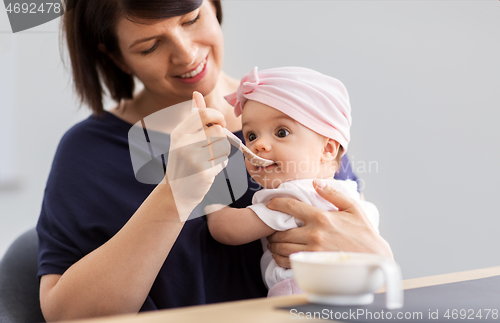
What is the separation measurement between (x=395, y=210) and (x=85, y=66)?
1417 millimetres

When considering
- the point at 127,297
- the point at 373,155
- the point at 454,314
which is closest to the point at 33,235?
the point at 127,297

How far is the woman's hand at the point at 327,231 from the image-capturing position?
3.11 feet

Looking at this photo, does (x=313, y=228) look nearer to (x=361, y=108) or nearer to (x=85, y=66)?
(x=85, y=66)

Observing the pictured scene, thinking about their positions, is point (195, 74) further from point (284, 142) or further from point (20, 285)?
point (20, 285)

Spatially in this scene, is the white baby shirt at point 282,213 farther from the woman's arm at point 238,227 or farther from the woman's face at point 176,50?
the woman's face at point 176,50

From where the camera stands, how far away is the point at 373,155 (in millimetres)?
1911

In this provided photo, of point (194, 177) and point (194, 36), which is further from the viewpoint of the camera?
point (194, 36)

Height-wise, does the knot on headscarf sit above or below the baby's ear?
above

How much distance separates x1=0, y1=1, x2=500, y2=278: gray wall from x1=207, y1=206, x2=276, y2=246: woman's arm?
0.99m

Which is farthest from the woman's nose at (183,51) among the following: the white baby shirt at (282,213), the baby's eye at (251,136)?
the white baby shirt at (282,213)

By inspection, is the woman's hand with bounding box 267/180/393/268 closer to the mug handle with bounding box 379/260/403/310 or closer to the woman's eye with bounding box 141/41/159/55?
the mug handle with bounding box 379/260/403/310

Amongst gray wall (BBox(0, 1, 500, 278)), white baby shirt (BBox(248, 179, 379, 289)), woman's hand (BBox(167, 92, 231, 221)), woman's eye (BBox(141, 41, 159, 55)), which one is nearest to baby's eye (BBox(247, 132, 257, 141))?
white baby shirt (BBox(248, 179, 379, 289))

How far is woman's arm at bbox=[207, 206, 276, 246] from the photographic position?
1.03 meters

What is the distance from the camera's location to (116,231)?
1104mm
